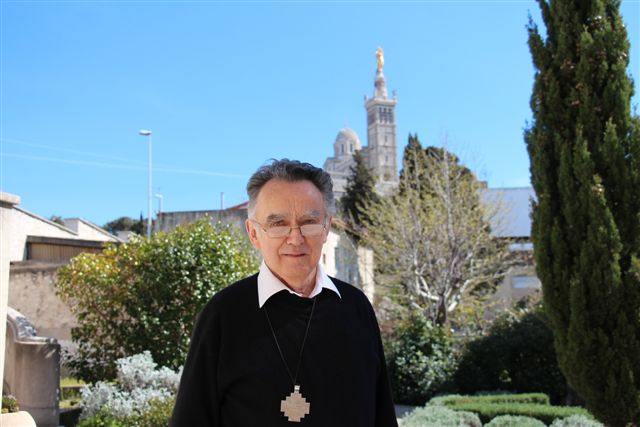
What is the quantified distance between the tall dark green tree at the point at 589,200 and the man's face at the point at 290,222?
5.11m

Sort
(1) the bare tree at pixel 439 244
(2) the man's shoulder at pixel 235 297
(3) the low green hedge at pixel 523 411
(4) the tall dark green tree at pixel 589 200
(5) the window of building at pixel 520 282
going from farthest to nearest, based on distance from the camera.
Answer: (5) the window of building at pixel 520 282, (1) the bare tree at pixel 439 244, (3) the low green hedge at pixel 523 411, (4) the tall dark green tree at pixel 589 200, (2) the man's shoulder at pixel 235 297

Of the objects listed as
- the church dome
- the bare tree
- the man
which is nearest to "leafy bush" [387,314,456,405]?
the bare tree

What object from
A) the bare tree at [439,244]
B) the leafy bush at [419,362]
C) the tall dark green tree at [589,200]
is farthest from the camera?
the bare tree at [439,244]

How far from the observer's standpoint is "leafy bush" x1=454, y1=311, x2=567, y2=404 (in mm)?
11586

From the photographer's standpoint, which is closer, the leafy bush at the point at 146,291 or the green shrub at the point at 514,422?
the green shrub at the point at 514,422

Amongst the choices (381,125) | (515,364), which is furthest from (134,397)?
(381,125)

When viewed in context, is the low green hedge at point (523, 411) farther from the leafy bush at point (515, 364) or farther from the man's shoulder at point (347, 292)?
the man's shoulder at point (347, 292)

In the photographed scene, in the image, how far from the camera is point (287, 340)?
7.53 feet

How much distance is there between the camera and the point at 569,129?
7125mm

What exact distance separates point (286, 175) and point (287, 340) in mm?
655

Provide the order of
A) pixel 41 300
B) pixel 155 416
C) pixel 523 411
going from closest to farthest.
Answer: pixel 155 416 < pixel 523 411 < pixel 41 300

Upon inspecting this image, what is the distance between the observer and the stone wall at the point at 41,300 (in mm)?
14164

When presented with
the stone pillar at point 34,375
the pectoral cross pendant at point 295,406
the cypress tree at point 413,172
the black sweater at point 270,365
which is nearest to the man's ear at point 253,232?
the black sweater at point 270,365

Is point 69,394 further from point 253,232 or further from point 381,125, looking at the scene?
point 381,125
